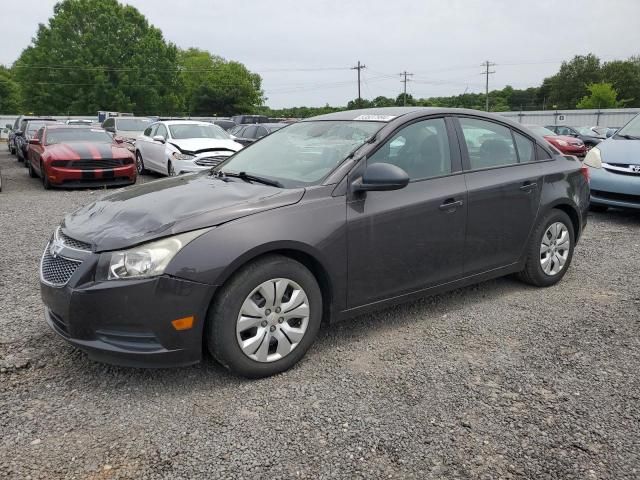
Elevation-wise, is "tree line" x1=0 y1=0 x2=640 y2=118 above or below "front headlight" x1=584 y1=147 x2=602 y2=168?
above

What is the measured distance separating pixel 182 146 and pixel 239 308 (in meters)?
9.81

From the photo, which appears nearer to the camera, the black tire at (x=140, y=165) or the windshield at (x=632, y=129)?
the windshield at (x=632, y=129)

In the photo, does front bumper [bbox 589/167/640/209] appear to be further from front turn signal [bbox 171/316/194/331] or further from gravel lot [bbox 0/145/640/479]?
front turn signal [bbox 171/316/194/331]

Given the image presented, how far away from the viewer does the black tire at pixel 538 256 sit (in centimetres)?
450

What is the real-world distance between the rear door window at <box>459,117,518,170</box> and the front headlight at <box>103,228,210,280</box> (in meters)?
2.38

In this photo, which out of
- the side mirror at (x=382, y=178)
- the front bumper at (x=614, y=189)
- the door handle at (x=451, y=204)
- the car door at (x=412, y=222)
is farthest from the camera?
the front bumper at (x=614, y=189)

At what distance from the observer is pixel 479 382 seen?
3.11 metres

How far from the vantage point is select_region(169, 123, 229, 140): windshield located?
12.8m

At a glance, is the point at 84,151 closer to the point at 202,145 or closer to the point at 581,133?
the point at 202,145

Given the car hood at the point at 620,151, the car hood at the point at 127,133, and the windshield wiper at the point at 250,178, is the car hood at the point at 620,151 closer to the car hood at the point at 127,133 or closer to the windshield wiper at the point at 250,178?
the windshield wiper at the point at 250,178

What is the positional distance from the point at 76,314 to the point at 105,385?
1.57ft

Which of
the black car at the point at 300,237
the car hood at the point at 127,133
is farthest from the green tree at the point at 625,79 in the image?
the black car at the point at 300,237

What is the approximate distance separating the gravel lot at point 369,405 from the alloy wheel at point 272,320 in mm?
201

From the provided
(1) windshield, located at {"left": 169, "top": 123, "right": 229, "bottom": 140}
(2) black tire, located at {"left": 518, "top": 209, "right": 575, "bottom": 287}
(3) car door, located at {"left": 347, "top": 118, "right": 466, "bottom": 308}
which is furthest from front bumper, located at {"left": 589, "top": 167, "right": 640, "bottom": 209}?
(1) windshield, located at {"left": 169, "top": 123, "right": 229, "bottom": 140}
